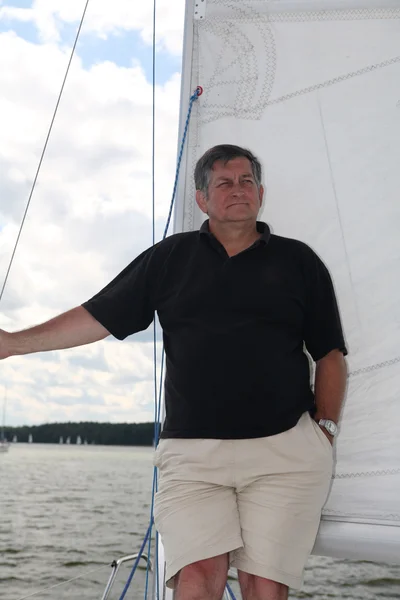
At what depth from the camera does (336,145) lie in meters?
2.32

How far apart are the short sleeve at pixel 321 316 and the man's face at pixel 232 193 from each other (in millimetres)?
215

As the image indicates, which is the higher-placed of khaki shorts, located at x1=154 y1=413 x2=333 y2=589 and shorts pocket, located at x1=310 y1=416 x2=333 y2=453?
shorts pocket, located at x1=310 y1=416 x2=333 y2=453

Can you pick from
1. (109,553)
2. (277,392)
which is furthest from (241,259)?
(109,553)

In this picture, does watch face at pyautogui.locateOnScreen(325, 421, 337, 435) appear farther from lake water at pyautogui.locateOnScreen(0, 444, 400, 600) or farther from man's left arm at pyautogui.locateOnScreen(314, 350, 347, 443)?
lake water at pyautogui.locateOnScreen(0, 444, 400, 600)

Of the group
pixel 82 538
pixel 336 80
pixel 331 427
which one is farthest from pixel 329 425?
pixel 82 538

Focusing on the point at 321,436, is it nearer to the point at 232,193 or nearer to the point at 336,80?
the point at 232,193

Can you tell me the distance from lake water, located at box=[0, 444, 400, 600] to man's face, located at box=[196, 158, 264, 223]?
918cm

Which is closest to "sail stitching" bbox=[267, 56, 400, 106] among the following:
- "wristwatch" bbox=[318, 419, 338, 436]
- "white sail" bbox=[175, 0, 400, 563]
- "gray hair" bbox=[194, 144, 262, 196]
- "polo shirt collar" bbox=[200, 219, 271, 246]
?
"white sail" bbox=[175, 0, 400, 563]

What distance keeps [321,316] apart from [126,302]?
0.50 meters

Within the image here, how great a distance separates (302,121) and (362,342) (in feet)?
2.34

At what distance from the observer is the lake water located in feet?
39.7

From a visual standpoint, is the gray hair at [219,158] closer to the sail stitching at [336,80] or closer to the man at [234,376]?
the man at [234,376]

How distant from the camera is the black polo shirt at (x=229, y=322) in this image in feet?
5.85

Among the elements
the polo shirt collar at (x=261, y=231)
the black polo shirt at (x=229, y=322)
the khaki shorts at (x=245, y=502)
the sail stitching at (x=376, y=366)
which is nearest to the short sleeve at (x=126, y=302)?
the black polo shirt at (x=229, y=322)
